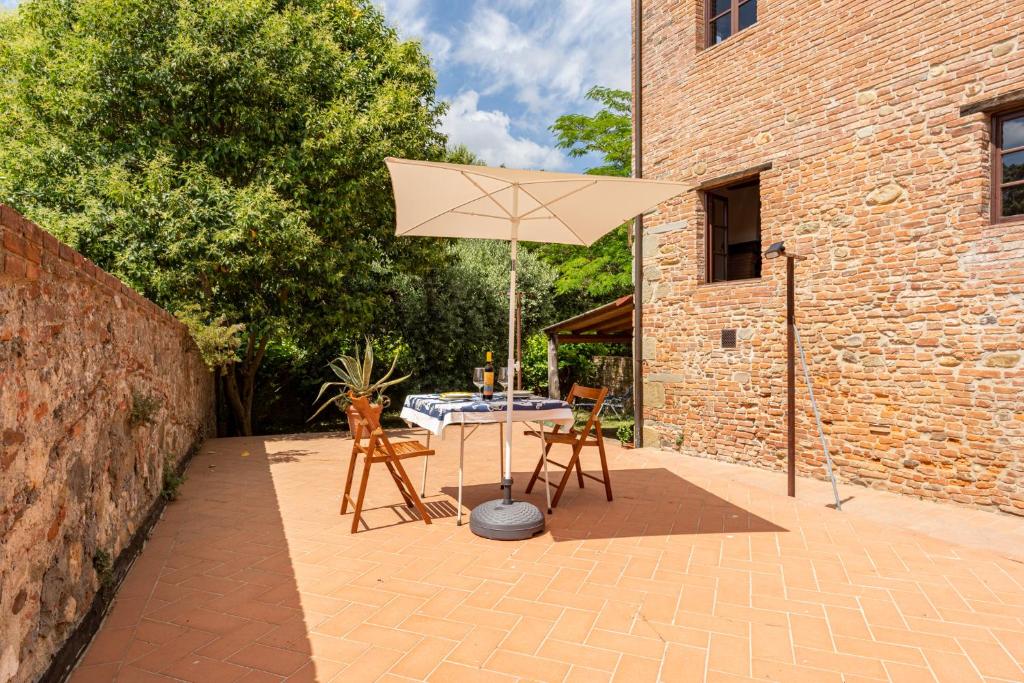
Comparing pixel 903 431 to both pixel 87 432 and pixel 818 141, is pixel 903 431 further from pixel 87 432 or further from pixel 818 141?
pixel 87 432

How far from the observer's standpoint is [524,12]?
1491cm

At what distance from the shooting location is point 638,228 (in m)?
7.56

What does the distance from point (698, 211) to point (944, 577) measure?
4.61 m

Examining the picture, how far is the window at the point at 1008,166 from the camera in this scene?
452 centimetres

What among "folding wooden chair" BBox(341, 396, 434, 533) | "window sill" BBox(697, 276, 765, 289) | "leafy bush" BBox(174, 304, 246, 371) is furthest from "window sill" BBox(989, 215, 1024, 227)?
"leafy bush" BBox(174, 304, 246, 371)

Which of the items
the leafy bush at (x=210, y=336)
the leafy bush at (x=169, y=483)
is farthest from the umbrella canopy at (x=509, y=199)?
the leafy bush at (x=210, y=336)

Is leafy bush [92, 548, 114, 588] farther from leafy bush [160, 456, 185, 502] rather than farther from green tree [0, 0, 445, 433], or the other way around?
green tree [0, 0, 445, 433]

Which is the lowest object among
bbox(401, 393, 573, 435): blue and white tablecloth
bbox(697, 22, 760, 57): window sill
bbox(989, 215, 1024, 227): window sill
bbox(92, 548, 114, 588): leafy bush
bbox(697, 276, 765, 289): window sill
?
bbox(92, 548, 114, 588): leafy bush

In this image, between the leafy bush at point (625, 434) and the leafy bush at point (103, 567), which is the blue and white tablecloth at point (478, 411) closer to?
the leafy bush at point (103, 567)

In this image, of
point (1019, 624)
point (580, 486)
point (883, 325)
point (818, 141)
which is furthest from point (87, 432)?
point (818, 141)

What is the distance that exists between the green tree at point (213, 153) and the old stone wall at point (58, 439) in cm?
450

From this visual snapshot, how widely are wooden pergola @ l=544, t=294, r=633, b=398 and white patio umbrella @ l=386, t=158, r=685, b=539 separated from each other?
14.9ft

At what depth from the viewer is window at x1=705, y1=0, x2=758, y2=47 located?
6480 millimetres

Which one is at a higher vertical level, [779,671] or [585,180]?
[585,180]
